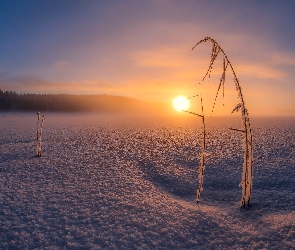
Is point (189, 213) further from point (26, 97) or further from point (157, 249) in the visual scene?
point (26, 97)

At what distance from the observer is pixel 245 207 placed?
24.3 ft

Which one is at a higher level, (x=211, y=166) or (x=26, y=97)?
(x=26, y=97)

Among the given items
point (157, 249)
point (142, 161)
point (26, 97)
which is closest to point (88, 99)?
point (26, 97)

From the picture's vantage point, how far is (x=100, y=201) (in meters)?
7.66

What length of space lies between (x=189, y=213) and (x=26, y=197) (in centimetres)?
472

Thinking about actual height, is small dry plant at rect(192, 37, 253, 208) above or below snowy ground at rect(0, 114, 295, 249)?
above

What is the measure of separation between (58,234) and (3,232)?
4.01 ft

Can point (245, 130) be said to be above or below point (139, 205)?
above

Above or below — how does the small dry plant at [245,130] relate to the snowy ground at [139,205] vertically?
above

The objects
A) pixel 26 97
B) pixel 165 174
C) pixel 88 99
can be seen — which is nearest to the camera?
pixel 165 174

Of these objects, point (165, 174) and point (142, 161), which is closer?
point (165, 174)

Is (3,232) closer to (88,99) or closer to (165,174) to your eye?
(165,174)

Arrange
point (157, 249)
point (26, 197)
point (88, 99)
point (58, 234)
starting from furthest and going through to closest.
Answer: point (88, 99)
point (26, 197)
point (58, 234)
point (157, 249)

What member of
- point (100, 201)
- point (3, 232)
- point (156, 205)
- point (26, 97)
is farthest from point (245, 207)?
point (26, 97)
